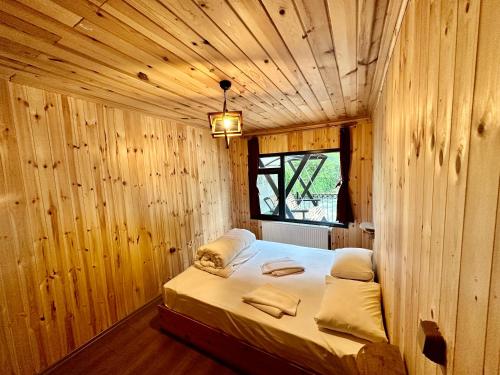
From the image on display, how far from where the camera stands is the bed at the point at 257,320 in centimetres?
142

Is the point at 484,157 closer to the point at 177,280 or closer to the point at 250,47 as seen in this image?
the point at 250,47

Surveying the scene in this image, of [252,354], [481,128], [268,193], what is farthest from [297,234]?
[481,128]

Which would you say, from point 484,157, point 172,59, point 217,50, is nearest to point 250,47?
point 217,50

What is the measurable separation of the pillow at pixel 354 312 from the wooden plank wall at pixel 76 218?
2.11 metres

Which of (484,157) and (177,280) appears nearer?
(484,157)

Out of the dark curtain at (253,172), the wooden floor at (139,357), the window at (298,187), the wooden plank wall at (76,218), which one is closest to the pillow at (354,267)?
the wooden floor at (139,357)

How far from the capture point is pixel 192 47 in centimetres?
128

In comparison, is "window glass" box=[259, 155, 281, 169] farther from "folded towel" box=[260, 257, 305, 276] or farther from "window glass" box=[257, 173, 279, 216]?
"folded towel" box=[260, 257, 305, 276]

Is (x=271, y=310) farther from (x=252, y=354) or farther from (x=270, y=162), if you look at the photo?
(x=270, y=162)

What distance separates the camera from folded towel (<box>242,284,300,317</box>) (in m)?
1.70

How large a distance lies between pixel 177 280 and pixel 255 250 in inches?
41.7

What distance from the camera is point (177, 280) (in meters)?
2.29

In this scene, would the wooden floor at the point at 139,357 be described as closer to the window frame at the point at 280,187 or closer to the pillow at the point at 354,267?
the pillow at the point at 354,267

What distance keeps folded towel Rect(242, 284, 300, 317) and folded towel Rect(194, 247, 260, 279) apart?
478 millimetres
